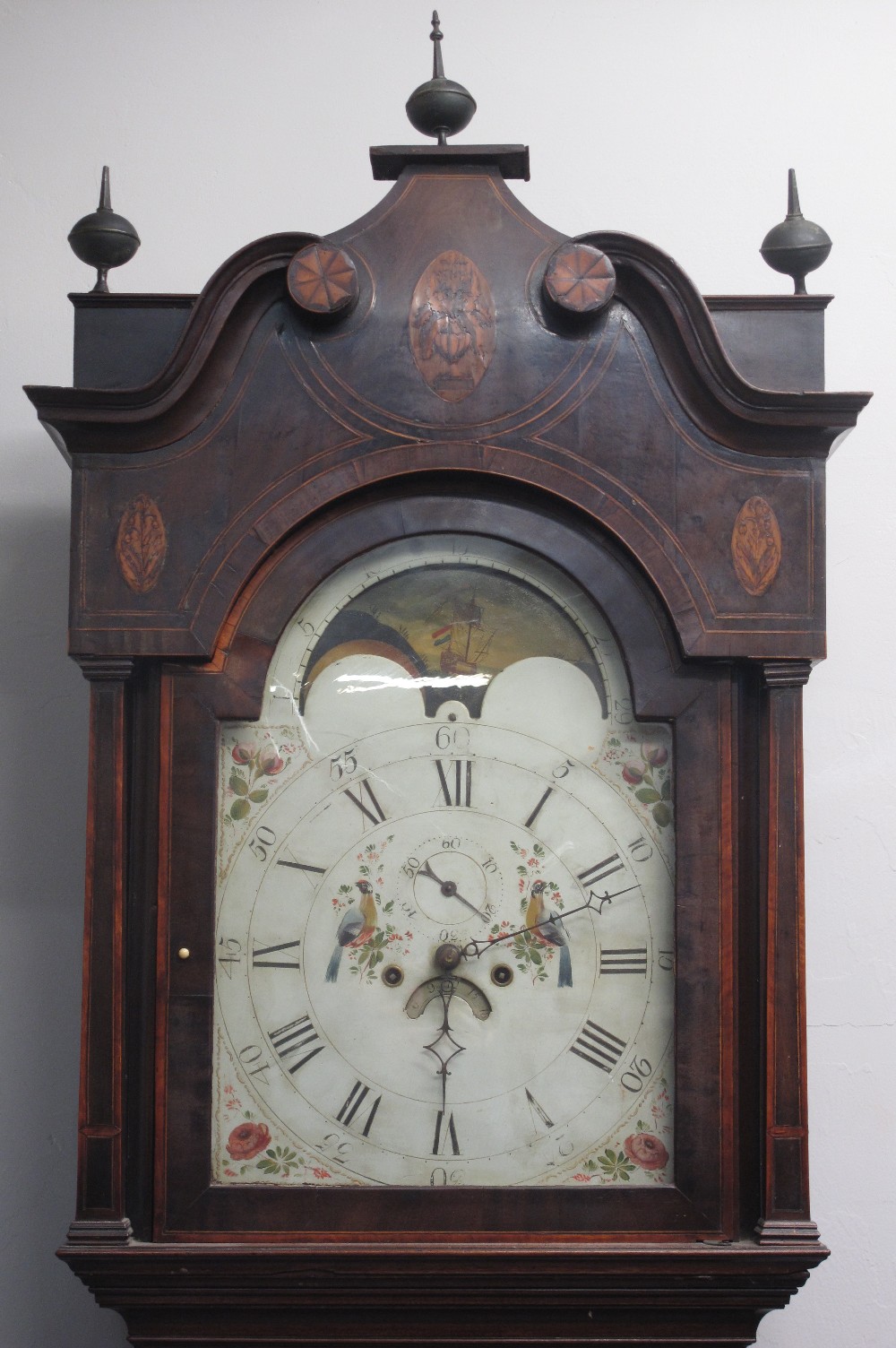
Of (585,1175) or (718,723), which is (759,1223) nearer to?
(585,1175)

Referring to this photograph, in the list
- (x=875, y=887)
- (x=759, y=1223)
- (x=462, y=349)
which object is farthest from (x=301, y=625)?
(x=875, y=887)

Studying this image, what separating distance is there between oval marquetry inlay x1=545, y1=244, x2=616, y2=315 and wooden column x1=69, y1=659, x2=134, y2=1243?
0.61m

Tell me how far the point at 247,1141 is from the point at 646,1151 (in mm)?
429

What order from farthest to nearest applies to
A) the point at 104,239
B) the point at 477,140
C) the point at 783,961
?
the point at 477,140 → the point at 104,239 → the point at 783,961

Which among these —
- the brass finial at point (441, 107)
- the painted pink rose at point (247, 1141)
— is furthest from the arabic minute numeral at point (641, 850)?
the brass finial at point (441, 107)

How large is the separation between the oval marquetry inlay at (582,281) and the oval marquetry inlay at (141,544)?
1.63 ft

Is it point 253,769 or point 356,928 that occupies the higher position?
point 253,769

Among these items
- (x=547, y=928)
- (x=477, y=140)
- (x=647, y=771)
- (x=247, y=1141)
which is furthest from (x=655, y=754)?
(x=477, y=140)

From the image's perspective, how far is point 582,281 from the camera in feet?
5.03

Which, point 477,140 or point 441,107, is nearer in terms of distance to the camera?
point 441,107

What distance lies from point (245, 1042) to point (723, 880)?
0.55 metres

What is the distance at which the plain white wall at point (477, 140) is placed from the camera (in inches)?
79.3

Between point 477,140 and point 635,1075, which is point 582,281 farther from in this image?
point 635,1075

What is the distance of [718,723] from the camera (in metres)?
1.56
